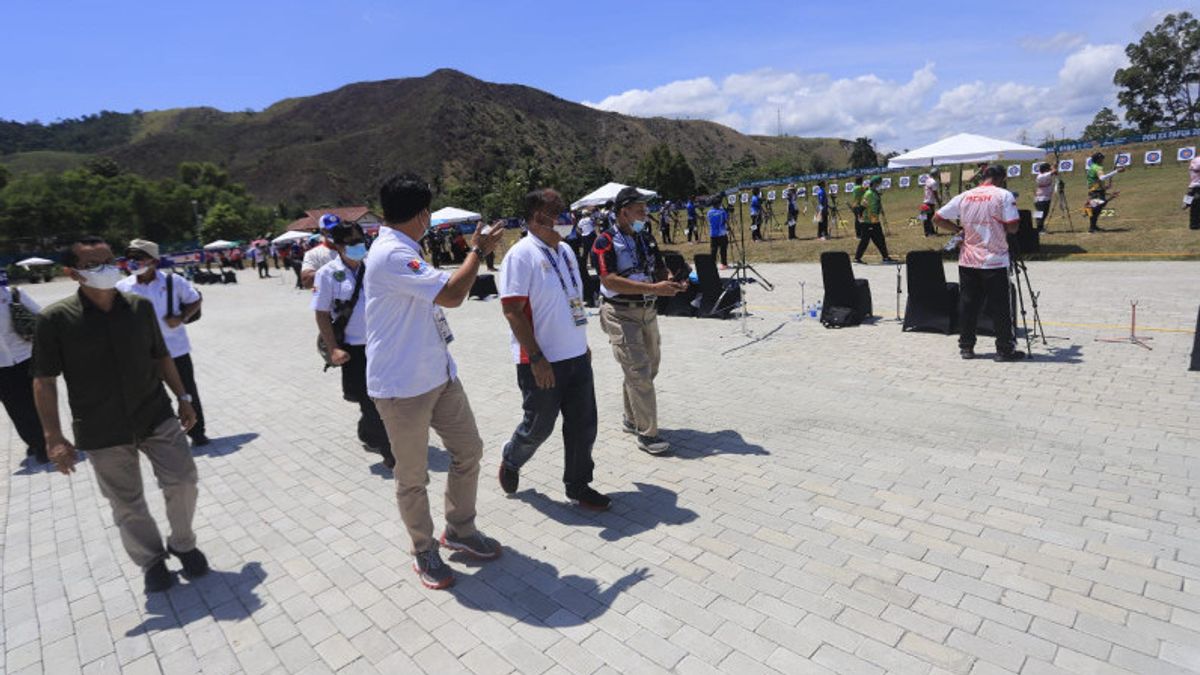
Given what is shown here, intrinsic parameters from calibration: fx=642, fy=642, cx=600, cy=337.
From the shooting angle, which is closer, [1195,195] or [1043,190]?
[1195,195]

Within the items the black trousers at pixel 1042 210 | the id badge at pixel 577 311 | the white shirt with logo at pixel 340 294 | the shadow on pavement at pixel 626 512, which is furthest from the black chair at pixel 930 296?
the black trousers at pixel 1042 210

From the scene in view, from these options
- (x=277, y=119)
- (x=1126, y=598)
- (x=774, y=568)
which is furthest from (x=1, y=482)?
(x=277, y=119)

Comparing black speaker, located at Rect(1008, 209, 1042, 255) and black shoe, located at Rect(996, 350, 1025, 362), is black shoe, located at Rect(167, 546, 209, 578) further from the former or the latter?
black speaker, located at Rect(1008, 209, 1042, 255)

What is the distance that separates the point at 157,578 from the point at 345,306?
90.8 inches

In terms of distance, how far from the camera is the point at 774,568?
3.53 metres

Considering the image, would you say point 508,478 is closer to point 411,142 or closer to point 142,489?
point 142,489

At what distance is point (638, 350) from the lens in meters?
5.02

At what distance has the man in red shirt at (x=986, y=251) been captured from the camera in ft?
22.5

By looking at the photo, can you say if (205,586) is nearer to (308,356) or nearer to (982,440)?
(982,440)

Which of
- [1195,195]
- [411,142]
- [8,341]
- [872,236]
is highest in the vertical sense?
[411,142]

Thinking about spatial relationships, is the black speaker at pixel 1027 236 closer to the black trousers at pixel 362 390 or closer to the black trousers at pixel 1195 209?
the black trousers at pixel 1195 209

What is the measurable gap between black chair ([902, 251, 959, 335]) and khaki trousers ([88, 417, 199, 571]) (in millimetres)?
8112

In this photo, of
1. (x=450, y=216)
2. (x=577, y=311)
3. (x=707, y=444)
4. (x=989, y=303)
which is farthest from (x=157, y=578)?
(x=450, y=216)

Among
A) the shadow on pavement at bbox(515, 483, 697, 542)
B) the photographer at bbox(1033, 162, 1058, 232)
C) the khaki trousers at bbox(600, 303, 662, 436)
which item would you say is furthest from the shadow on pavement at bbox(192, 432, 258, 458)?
the photographer at bbox(1033, 162, 1058, 232)
